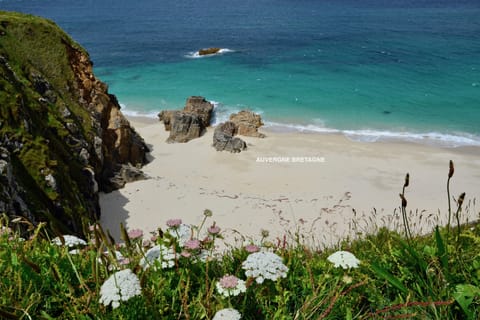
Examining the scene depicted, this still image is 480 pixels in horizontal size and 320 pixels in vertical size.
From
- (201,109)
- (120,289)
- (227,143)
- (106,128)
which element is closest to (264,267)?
(120,289)

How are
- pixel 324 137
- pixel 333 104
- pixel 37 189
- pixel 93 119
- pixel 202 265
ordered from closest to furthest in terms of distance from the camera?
1. pixel 202 265
2. pixel 37 189
3. pixel 93 119
4. pixel 324 137
5. pixel 333 104

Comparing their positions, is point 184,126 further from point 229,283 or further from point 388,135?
point 229,283

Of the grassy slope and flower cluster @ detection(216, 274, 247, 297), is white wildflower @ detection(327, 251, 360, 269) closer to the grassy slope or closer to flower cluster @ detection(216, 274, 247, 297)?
flower cluster @ detection(216, 274, 247, 297)

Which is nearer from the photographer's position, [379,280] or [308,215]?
[379,280]

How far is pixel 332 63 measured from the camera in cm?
4166

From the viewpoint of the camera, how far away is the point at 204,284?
2684mm

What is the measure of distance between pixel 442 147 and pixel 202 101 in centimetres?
1490

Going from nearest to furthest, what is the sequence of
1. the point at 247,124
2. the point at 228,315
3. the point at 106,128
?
the point at 228,315, the point at 106,128, the point at 247,124

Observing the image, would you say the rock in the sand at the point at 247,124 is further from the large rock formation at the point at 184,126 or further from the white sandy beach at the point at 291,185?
the large rock formation at the point at 184,126

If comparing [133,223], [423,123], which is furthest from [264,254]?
[423,123]

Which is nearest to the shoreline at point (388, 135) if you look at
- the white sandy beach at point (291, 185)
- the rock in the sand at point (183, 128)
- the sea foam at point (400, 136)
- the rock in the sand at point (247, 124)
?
the sea foam at point (400, 136)

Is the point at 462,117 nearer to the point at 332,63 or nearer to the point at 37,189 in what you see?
the point at 332,63

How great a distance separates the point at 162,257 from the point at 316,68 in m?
40.1

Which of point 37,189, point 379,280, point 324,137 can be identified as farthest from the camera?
point 324,137
